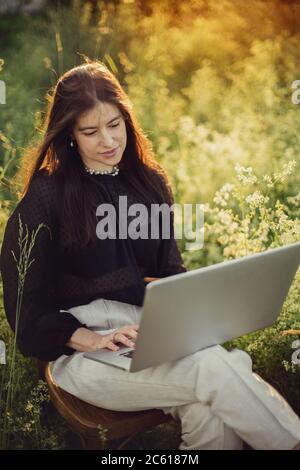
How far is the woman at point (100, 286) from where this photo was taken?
1977 mm

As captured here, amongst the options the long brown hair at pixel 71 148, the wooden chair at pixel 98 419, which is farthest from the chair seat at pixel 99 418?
the long brown hair at pixel 71 148

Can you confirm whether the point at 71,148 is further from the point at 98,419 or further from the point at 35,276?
the point at 98,419

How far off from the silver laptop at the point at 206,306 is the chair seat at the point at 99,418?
20 centimetres

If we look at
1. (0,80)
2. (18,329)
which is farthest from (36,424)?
(0,80)

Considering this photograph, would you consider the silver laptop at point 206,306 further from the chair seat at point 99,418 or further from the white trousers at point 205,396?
the chair seat at point 99,418

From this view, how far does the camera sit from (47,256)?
2219 millimetres

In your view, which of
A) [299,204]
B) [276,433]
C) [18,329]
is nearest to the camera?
[276,433]

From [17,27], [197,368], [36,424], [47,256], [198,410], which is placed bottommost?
[36,424]

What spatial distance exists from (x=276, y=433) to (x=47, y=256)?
83 cm

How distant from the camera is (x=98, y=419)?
2.12 metres

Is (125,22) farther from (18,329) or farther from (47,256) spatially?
(18,329)

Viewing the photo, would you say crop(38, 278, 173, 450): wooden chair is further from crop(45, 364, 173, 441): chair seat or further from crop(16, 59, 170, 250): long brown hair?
crop(16, 59, 170, 250): long brown hair

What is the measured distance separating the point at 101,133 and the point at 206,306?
26.0 inches
